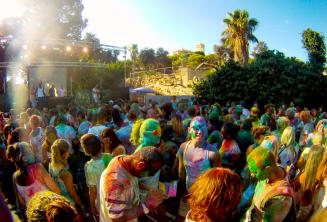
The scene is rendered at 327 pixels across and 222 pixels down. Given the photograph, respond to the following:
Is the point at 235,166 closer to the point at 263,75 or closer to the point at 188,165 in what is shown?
the point at 188,165

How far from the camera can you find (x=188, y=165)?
397 cm

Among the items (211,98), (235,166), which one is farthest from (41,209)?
(211,98)

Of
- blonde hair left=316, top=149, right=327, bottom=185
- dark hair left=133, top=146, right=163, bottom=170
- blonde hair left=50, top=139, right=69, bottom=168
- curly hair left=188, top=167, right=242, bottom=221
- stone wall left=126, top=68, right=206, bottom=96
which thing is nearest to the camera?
curly hair left=188, top=167, right=242, bottom=221

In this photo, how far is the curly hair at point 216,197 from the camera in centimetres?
202

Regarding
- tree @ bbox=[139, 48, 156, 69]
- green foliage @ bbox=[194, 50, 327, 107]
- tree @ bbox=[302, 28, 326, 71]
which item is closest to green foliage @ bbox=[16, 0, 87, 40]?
tree @ bbox=[139, 48, 156, 69]

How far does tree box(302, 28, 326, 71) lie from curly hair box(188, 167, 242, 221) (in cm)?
2657

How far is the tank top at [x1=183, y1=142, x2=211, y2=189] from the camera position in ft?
12.6

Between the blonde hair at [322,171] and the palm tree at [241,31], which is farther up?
the palm tree at [241,31]

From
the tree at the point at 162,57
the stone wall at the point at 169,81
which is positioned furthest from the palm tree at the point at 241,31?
the tree at the point at 162,57

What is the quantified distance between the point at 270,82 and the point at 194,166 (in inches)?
Answer: 595

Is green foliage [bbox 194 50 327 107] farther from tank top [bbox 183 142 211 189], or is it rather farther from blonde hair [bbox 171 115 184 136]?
tank top [bbox 183 142 211 189]

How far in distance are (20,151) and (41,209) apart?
1.85 metres

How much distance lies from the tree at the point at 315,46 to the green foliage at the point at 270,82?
8244 mm

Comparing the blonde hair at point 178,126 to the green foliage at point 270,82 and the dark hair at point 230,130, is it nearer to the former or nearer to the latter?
the dark hair at point 230,130
